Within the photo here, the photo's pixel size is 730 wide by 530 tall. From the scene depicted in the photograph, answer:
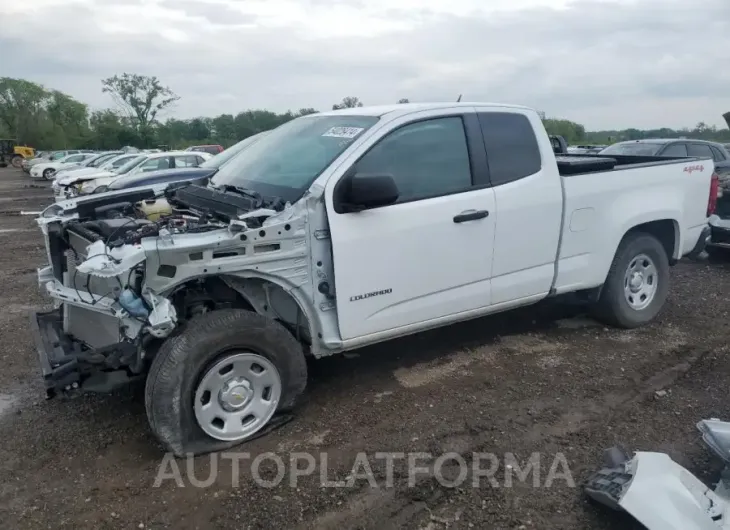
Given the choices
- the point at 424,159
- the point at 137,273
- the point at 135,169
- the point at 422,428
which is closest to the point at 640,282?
the point at 424,159

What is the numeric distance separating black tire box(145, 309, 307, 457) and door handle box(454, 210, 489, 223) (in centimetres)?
142

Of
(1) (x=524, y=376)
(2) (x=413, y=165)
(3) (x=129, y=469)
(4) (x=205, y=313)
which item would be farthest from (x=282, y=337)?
(1) (x=524, y=376)

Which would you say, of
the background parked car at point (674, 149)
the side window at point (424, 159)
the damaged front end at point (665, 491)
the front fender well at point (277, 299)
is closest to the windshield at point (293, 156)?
the side window at point (424, 159)

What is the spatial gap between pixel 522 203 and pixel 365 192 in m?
1.45

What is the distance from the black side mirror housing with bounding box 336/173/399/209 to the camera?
3.57 meters

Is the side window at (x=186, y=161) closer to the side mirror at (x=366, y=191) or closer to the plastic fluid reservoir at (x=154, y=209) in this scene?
the plastic fluid reservoir at (x=154, y=209)

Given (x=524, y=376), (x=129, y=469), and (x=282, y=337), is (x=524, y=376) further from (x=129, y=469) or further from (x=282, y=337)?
(x=129, y=469)

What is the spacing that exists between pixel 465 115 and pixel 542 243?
1133 millimetres

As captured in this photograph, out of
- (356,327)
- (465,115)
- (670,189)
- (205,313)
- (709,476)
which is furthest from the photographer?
(670,189)

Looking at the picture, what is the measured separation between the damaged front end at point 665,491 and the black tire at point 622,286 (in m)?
2.23

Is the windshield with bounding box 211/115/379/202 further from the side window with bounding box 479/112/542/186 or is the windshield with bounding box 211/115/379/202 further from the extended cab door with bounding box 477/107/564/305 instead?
the extended cab door with bounding box 477/107/564/305

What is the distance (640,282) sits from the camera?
5480mm

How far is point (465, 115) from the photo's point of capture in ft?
14.5

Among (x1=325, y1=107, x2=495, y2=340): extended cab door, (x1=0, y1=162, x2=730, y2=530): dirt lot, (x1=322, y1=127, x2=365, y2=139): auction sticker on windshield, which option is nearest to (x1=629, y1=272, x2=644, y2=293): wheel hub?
(x1=0, y1=162, x2=730, y2=530): dirt lot
